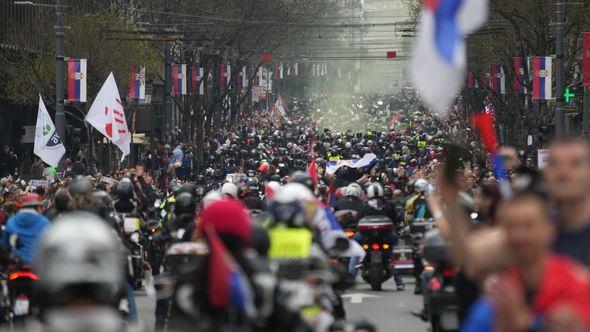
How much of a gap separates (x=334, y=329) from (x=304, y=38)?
288ft

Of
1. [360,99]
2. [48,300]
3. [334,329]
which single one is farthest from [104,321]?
[360,99]

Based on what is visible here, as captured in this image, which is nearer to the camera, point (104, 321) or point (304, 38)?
point (104, 321)

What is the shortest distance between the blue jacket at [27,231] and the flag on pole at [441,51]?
8.23 metres

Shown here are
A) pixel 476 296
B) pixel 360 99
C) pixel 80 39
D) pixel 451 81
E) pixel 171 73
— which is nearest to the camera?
pixel 451 81

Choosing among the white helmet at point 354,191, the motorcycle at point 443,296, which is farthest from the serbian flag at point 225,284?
the white helmet at point 354,191

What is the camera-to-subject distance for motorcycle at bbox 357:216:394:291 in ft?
81.3

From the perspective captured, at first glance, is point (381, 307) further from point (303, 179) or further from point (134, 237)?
point (303, 179)

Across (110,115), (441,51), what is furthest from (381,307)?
(110,115)

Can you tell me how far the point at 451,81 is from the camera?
8.98 metres

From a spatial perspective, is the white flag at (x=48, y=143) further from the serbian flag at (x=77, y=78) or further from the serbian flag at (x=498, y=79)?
the serbian flag at (x=498, y=79)

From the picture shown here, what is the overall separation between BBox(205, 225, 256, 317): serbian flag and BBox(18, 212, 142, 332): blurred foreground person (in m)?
1.73

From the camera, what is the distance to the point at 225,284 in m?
8.51

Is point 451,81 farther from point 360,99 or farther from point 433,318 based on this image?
point 360,99

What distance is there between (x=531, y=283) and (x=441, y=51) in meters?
2.27
